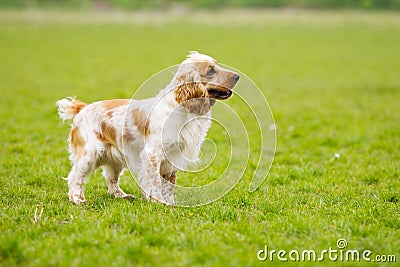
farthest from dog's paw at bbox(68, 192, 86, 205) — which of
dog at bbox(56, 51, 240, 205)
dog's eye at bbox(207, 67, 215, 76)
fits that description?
dog's eye at bbox(207, 67, 215, 76)

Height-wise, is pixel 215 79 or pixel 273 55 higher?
pixel 215 79

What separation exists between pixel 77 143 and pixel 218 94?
184 centimetres

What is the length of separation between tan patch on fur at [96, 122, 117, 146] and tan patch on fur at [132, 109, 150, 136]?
32cm

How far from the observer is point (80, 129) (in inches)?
228

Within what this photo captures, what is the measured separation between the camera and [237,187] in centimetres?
627

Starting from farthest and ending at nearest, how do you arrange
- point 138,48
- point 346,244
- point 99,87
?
point 138,48, point 99,87, point 346,244

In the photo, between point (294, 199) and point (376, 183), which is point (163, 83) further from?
point (376, 183)

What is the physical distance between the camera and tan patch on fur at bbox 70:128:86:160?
5723 millimetres

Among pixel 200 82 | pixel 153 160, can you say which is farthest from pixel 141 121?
pixel 200 82

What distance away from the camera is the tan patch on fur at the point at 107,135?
5664 millimetres

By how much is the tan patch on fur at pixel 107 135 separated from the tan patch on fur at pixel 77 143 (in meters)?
0.23

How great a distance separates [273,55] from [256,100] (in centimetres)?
1914

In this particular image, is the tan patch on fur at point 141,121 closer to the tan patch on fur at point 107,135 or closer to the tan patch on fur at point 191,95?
the tan patch on fur at point 107,135

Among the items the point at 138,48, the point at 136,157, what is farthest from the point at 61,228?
the point at 138,48
